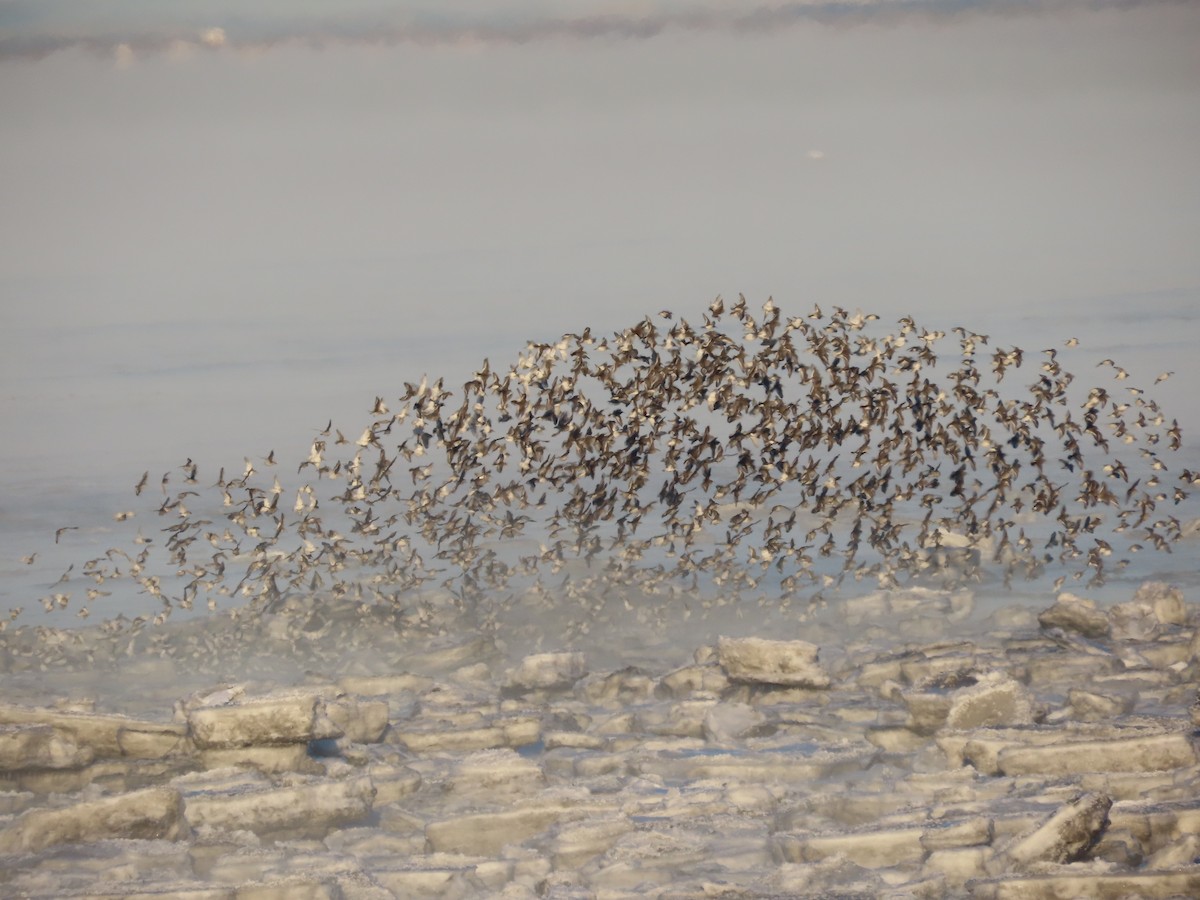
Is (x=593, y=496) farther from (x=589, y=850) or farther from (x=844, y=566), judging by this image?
(x=589, y=850)

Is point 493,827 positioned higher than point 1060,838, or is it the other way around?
point 1060,838

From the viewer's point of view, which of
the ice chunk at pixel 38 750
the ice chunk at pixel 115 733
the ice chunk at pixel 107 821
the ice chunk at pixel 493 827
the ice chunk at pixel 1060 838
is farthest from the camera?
the ice chunk at pixel 115 733

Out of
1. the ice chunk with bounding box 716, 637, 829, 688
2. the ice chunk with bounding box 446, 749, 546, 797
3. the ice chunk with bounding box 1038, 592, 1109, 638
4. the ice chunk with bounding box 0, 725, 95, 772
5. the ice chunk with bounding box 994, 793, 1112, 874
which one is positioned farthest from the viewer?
the ice chunk with bounding box 1038, 592, 1109, 638

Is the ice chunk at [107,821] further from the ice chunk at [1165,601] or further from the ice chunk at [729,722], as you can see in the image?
the ice chunk at [1165,601]

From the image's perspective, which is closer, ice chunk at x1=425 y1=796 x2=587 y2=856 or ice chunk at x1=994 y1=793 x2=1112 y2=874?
ice chunk at x1=994 y1=793 x2=1112 y2=874

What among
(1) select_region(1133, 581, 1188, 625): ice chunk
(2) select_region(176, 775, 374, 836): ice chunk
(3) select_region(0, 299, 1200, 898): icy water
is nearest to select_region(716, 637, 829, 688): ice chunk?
(3) select_region(0, 299, 1200, 898): icy water

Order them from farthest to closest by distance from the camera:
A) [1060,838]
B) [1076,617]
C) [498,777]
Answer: [1076,617] < [498,777] < [1060,838]

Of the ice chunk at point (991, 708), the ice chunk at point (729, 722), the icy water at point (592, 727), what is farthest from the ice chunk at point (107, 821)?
the ice chunk at point (991, 708)

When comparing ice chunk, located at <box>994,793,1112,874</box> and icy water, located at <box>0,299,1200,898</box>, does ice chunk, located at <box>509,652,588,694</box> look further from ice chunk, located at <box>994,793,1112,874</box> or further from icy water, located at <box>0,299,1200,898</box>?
ice chunk, located at <box>994,793,1112,874</box>

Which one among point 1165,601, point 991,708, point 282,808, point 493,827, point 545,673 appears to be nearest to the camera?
point 493,827

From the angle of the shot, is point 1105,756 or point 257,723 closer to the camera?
point 1105,756

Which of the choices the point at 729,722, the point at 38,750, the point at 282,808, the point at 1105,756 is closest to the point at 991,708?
the point at 1105,756

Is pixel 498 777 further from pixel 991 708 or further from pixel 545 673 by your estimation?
pixel 991 708

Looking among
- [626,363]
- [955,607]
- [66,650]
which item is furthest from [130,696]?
[955,607]
